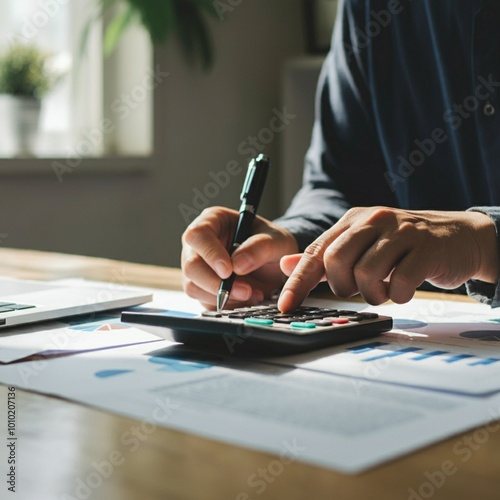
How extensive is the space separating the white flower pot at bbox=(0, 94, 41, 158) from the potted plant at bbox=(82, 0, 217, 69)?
27 centimetres

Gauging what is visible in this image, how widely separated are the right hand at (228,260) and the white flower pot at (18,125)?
156cm

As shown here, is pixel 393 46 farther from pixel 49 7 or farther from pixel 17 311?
pixel 49 7

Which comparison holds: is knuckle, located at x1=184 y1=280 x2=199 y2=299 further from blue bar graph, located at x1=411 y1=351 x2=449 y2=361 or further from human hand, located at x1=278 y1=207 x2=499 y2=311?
blue bar graph, located at x1=411 y1=351 x2=449 y2=361

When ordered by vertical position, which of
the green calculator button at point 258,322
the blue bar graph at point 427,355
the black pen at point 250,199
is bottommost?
the blue bar graph at point 427,355

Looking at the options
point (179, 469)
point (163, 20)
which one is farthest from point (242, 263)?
point (163, 20)

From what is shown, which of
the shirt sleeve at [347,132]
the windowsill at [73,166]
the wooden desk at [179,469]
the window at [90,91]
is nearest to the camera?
the wooden desk at [179,469]

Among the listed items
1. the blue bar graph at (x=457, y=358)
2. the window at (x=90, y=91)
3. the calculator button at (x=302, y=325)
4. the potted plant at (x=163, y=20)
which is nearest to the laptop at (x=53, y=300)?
the calculator button at (x=302, y=325)

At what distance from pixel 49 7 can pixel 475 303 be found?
6.44 feet

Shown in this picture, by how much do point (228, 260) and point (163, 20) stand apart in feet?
6.04

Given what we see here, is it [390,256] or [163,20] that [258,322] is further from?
[163,20]

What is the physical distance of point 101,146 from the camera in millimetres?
2680

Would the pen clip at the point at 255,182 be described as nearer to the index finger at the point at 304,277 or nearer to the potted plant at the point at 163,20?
the index finger at the point at 304,277

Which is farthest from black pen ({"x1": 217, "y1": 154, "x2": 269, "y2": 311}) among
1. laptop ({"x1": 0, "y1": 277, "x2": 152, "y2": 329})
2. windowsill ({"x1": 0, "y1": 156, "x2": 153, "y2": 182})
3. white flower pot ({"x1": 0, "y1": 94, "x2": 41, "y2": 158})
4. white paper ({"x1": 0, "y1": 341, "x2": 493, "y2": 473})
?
white flower pot ({"x1": 0, "y1": 94, "x2": 41, "y2": 158})

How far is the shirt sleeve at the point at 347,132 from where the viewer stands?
4.19ft
